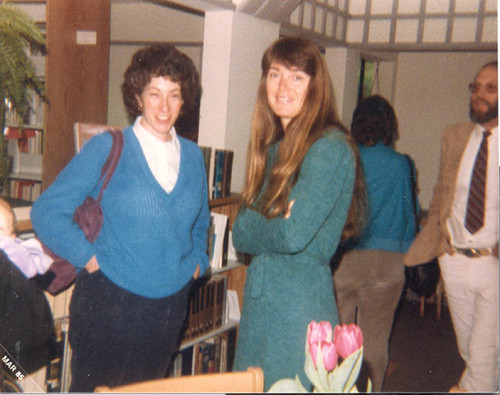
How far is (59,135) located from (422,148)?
2.43 meters

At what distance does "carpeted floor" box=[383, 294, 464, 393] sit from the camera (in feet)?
8.03

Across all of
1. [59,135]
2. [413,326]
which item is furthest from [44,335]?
[413,326]

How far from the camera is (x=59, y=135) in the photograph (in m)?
3.29

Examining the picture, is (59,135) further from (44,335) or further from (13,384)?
(13,384)

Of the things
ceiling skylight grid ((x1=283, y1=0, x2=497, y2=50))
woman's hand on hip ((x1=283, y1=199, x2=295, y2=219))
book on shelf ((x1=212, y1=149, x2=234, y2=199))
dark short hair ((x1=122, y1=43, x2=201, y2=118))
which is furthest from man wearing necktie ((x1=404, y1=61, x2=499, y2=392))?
book on shelf ((x1=212, y1=149, x2=234, y2=199))

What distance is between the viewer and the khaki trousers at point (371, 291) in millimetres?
2162

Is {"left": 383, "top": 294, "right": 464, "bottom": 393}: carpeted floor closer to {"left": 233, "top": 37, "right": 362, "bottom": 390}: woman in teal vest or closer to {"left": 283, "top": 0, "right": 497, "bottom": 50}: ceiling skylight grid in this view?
{"left": 233, "top": 37, "right": 362, "bottom": 390}: woman in teal vest

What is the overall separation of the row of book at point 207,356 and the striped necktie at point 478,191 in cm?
148

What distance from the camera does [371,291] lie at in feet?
7.21

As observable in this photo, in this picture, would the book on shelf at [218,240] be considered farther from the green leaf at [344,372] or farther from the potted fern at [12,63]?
the green leaf at [344,372]

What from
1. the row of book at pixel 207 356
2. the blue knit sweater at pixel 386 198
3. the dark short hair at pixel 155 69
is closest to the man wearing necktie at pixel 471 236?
the blue knit sweater at pixel 386 198

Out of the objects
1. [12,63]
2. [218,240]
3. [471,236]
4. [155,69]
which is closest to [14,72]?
[12,63]

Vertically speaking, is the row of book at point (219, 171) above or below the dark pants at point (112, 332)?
above

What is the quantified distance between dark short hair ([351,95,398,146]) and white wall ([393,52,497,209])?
0.49 metres
